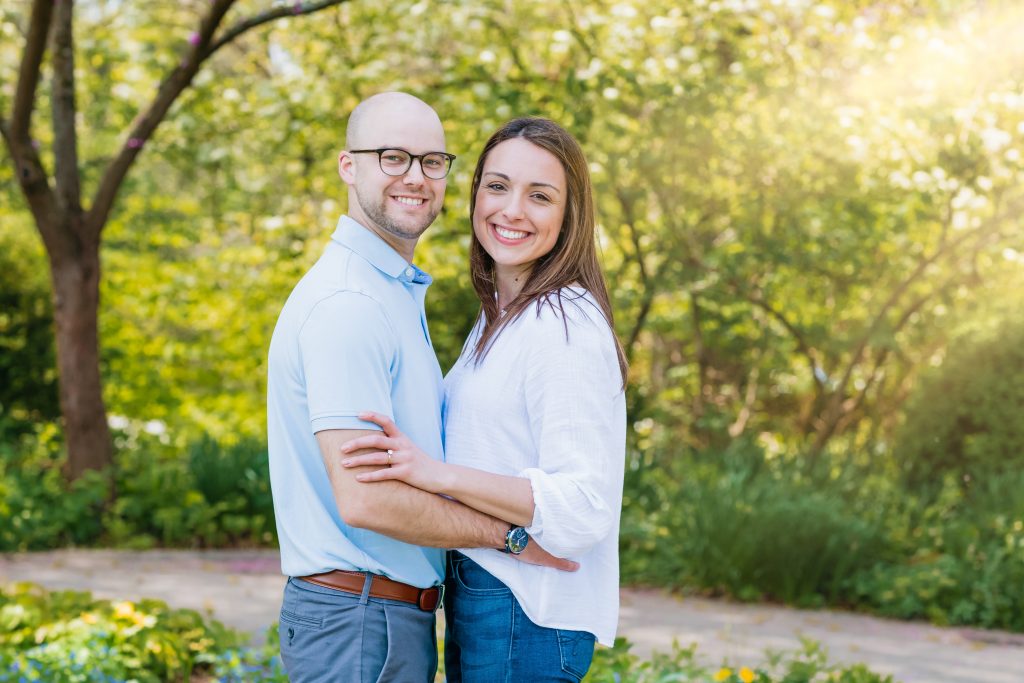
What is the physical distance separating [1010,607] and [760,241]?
3399 millimetres

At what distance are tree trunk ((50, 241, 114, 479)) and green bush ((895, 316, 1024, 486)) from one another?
224 inches

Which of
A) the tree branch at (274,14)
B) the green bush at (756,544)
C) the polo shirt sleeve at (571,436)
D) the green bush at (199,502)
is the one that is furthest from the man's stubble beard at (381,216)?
the green bush at (199,502)

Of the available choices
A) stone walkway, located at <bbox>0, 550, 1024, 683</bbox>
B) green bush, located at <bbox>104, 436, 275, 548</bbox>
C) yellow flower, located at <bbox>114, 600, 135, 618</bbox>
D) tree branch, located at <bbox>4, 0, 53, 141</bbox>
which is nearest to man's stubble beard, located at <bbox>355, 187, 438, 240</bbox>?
yellow flower, located at <bbox>114, 600, 135, 618</bbox>

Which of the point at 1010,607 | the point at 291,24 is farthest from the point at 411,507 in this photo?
the point at 291,24

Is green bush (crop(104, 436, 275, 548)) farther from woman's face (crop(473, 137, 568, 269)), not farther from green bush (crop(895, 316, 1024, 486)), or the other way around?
woman's face (crop(473, 137, 568, 269))

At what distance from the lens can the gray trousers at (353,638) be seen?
2088mm

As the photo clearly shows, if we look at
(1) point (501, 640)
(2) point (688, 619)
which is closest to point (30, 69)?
(2) point (688, 619)

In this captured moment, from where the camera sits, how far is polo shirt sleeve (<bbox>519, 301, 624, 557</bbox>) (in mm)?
2020

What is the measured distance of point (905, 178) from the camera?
7.48 metres

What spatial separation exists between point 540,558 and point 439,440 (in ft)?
1.02

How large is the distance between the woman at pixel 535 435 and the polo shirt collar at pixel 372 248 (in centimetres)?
21

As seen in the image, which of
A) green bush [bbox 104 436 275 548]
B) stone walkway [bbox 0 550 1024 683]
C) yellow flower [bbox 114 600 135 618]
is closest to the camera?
yellow flower [bbox 114 600 135 618]

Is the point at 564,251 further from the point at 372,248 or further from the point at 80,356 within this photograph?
the point at 80,356

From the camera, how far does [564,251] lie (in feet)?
7.56
